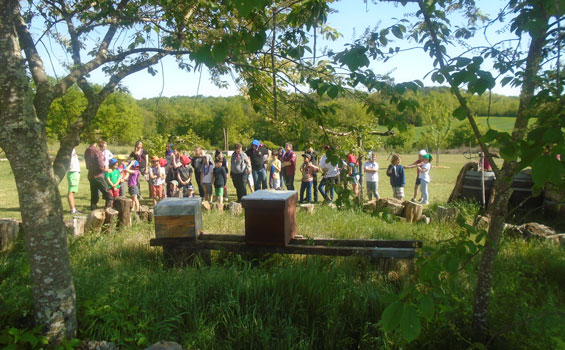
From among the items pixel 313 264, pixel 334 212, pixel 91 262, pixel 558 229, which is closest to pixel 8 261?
pixel 91 262

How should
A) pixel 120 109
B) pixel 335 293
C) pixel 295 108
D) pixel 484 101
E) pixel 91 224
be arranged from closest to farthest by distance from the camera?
pixel 484 101
pixel 295 108
pixel 335 293
pixel 91 224
pixel 120 109

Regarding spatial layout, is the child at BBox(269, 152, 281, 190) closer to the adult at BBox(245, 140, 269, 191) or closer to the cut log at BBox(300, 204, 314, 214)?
the adult at BBox(245, 140, 269, 191)

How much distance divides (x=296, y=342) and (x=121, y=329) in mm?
1438

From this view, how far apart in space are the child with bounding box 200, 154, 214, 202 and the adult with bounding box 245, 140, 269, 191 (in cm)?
127

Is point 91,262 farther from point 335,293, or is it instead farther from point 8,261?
point 335,293

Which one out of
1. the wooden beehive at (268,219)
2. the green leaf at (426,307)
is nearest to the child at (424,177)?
the wooden beehive at (268,219)

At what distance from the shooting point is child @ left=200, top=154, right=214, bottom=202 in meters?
10.6

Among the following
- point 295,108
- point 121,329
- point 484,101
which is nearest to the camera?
point 484,101

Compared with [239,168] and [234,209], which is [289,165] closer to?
[239,168]

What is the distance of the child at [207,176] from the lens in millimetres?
10594

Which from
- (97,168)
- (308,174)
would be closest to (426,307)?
(97,168)

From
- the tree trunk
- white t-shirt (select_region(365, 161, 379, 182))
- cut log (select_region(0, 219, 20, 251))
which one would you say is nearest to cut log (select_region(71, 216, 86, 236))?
cut log (select_region(0, 219, 20, 251))

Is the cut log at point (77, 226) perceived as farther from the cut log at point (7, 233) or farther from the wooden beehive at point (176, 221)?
the wooden beehive at point (176, 221)

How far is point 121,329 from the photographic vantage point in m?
3.22
